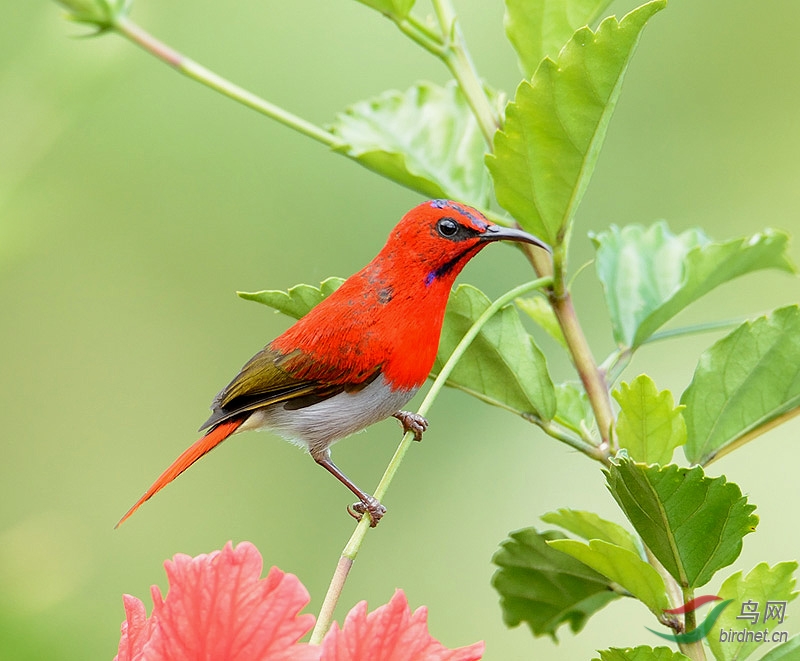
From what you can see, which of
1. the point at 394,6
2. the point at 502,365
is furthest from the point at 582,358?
the point at 394,6

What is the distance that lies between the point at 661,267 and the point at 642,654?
354mm

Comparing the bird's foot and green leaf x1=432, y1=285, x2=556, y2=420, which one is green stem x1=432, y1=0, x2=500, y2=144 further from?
the bird's foot

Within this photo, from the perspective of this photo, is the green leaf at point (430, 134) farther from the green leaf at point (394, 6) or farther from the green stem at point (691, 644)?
the green stem at point (691, 644)

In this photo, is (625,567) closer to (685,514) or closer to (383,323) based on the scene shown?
(685,514)

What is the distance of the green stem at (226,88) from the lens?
631 millimetres

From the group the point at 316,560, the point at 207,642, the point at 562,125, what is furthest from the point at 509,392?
the point at 316,560

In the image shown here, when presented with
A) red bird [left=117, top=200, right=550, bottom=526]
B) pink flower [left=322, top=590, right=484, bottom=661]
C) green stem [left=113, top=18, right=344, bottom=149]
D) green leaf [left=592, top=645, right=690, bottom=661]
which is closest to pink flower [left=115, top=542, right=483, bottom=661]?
pink flower [left=322, top=590, right=484, bottom=661]

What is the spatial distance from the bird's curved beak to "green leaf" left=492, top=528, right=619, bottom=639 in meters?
0.17

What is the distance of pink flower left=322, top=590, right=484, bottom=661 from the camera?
1.11 ft

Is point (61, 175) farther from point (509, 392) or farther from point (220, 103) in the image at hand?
point (509, 392)

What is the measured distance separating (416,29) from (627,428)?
0.29 meters

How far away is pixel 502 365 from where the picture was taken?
584 mm

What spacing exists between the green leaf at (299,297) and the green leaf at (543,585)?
188 millimetres

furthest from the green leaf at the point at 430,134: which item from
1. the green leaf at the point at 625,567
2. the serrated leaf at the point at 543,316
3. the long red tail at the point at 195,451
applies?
the green leaf at the point at 625,567
